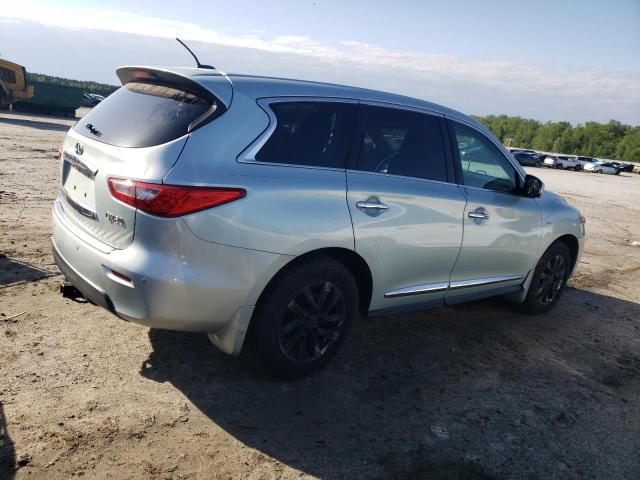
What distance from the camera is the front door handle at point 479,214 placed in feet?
14.5

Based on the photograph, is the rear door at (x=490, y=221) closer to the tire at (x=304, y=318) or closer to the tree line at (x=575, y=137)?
the tire at (x=304, y=318)

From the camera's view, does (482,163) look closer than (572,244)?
Yes

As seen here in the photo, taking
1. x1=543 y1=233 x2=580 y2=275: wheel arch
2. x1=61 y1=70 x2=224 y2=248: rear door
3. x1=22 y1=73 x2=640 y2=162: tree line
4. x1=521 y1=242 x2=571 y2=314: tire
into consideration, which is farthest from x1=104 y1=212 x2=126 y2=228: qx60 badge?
x1=22 y1=73 x2=640 y2=162: tree line

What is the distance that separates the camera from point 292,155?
345 cm

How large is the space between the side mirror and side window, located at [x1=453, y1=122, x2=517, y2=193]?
10 cm

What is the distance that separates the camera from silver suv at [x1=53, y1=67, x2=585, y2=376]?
303 centimetres

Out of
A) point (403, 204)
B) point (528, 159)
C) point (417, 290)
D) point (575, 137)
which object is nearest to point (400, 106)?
point (403, 204)

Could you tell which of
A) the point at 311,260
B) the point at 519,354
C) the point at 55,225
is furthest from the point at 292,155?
the point at 519,354

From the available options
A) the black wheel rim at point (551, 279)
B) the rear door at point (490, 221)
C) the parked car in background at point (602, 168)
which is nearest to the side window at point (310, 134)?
the rear door at point (490, 221)

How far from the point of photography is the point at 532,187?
4.95m

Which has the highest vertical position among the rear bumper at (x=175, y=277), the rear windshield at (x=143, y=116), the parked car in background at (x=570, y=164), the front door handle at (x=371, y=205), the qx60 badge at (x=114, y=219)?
the rear windshield at (x=143, y=116)

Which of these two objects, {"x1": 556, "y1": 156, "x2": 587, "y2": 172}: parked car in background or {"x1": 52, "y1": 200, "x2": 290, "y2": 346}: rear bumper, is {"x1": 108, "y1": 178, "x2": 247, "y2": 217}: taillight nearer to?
{"x1": 52, "y1": 200, "x2": 290, "y2": 346}: rear bumper

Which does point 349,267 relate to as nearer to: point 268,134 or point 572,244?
point 268,134

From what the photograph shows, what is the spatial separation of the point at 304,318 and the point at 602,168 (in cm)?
5605
